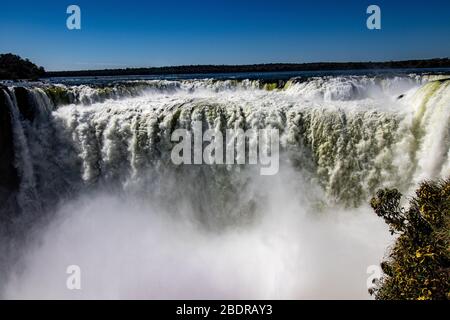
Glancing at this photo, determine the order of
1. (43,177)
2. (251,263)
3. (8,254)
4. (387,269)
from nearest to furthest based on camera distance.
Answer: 1. (387,269)
2. (251,263)
3. (8,254)
4. (43,177)

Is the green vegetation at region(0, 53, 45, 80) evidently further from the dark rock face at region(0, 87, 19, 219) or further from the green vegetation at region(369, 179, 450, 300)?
the green vegetation at region(369, 179, 450, 300)

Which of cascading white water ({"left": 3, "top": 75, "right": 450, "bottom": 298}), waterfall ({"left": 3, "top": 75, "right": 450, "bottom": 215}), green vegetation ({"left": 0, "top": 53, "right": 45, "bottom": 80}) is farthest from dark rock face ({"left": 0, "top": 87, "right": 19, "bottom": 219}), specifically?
green vegetation ({"left": 0, "top": 53, "right": 45, "bottom": 80})

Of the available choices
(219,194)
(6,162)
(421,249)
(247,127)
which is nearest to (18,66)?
(6,162)

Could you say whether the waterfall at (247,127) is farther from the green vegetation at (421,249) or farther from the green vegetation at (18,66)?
the green vegetation at (18,66)

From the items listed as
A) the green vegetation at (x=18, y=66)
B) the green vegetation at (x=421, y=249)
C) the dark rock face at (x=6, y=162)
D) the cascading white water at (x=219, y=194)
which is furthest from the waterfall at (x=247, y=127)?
the green vegetation at (x=18, y=66)

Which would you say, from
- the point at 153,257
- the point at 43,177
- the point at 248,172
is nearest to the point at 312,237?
the point at 248,172

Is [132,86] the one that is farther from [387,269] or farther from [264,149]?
[387,269]

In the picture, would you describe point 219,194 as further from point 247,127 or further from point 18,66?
point 18,66
